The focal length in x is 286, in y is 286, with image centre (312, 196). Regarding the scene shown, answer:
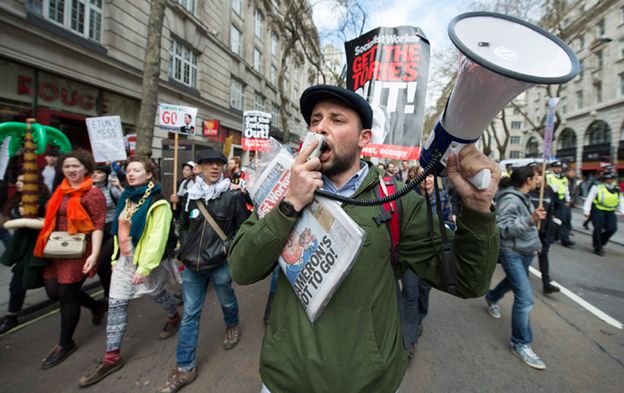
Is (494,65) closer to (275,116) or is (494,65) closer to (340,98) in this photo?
(340,98)

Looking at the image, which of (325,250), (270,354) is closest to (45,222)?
(270,354)

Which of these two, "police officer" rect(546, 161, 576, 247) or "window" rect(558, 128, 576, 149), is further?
"window" rect(558, 128, 576, 149)

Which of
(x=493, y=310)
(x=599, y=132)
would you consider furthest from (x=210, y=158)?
(x=599, y=132)

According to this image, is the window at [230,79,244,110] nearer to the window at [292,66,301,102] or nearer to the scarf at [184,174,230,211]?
the window at [292,66,301,102]

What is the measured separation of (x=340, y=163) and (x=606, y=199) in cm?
868

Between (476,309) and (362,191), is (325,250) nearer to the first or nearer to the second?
(362,191)

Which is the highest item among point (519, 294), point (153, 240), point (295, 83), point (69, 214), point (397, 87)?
point (295, 83)

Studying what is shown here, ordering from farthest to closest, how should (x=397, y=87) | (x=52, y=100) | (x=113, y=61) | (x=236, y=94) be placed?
(x=236, y=94)
(x=113, y=61)
(x=52, y=100)
(x=397, y=87)

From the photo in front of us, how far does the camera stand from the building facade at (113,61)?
7332mm

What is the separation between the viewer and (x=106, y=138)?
16.0 ft

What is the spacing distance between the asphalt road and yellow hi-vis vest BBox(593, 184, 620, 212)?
3.53m

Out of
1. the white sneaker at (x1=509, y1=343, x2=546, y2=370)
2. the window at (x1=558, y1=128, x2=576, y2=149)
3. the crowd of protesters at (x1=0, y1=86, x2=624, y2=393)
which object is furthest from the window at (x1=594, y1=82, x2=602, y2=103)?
the white sneaker at (x1=509, y1=343, x2=546, y2=370)

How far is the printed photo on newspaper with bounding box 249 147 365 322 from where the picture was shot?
1.03 metres

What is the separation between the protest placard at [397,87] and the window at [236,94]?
639 inches
